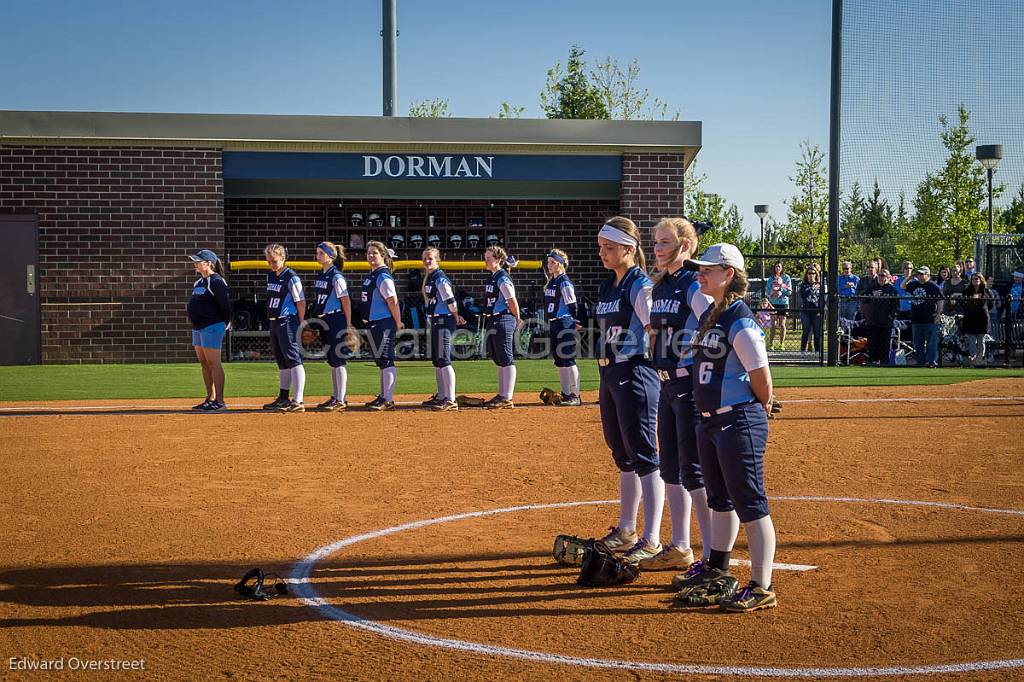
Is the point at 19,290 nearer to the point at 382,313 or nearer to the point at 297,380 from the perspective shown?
the point at 297,380

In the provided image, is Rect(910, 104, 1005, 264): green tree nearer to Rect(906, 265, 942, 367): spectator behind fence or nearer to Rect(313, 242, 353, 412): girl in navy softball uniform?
Rect(906, 265, 942, 367): spectator behind fence

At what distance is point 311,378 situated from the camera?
19875 mm

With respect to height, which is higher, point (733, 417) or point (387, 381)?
point (733, 417)

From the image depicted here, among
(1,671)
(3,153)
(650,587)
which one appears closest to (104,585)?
(1,671)

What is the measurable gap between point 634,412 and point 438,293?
8.39m

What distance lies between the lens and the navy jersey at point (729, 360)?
5.43m

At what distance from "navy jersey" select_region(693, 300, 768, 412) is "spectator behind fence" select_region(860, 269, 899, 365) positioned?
1771 centimetres

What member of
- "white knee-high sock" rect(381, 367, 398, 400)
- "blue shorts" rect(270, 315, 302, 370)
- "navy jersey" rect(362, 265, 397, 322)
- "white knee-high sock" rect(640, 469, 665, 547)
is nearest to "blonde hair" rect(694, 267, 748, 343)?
"white knee-high sock" rect(640, 469, 665, 547)

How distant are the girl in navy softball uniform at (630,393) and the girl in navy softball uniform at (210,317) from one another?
28.1 feet

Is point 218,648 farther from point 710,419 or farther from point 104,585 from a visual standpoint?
point 710,419

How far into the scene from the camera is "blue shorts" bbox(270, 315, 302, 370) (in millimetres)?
14289

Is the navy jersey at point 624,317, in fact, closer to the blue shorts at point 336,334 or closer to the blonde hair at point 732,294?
the blonde hair at point 732,294

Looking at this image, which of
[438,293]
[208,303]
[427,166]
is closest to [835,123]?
[427,166]

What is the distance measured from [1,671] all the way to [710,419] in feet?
12.1
